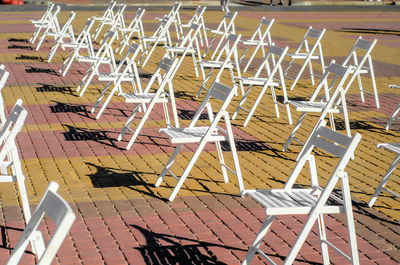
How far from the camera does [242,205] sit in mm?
6883

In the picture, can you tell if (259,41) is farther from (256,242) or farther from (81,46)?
(256,242)

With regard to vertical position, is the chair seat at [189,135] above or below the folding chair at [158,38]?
below

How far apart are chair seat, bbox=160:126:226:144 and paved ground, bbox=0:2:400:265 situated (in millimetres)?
568

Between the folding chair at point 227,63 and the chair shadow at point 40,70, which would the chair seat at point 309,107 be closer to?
the folding chair at point 227,63

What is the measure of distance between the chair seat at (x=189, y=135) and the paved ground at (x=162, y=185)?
1.86 ft

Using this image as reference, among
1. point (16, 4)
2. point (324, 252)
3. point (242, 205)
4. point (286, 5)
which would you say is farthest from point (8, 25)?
point (324, 252)

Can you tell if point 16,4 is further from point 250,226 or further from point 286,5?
point 250,226

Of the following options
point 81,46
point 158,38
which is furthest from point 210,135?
point 81,46

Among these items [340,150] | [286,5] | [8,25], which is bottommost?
[8,25]

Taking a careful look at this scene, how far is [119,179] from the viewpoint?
7.61 metres

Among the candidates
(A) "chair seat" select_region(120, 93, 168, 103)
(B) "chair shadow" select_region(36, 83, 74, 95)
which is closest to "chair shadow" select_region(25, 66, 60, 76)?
(B) "chair shadow" select_region(36, 83, 74, 95)

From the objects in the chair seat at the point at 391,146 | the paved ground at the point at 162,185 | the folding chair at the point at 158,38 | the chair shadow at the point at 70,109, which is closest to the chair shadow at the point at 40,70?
the paved ground at the point at 162,185

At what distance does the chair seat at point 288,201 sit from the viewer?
4.93 m

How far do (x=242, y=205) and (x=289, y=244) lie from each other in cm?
102
